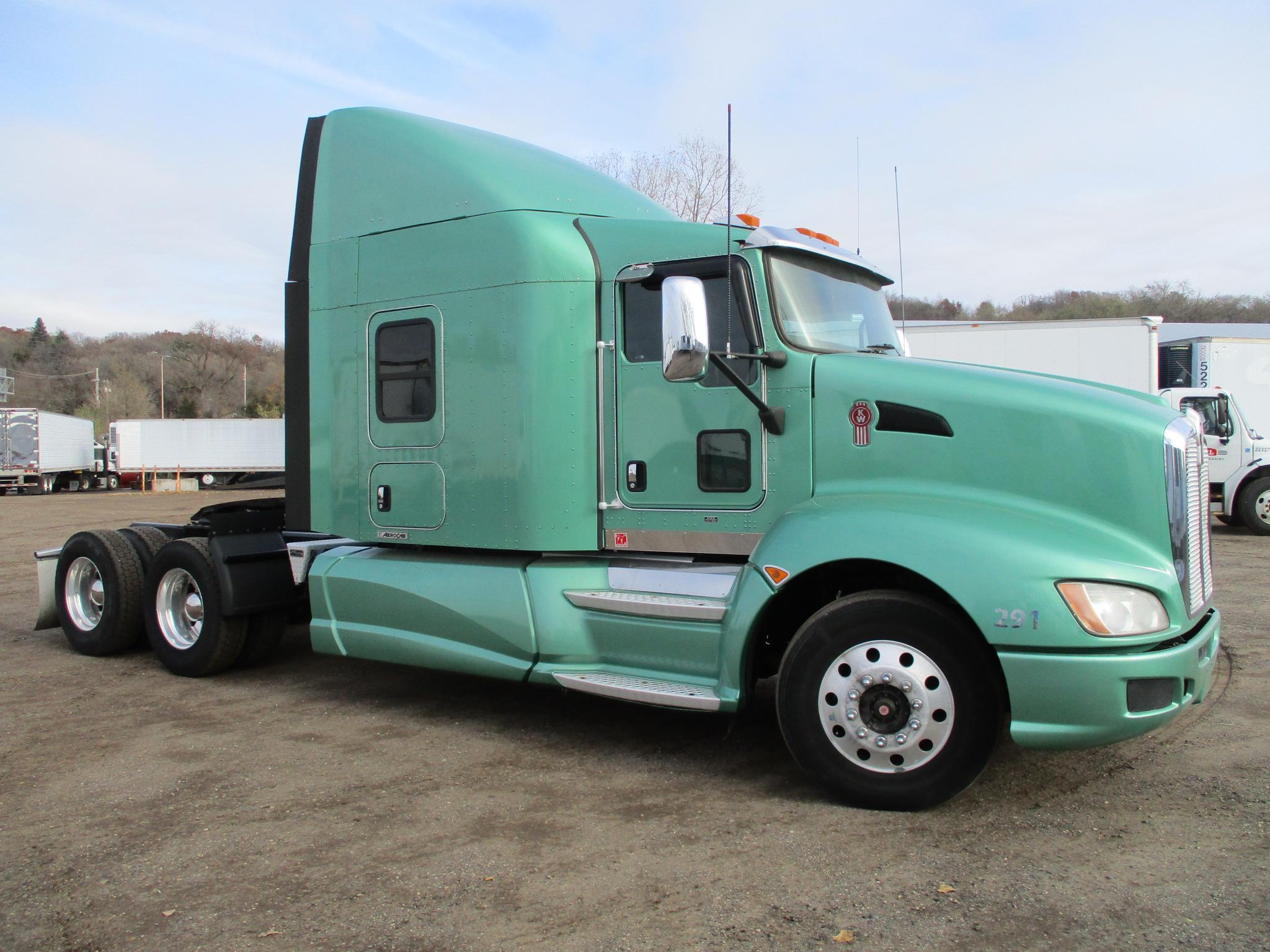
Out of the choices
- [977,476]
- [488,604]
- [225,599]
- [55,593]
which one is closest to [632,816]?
[488,604]

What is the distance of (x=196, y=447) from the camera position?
45.5 metres

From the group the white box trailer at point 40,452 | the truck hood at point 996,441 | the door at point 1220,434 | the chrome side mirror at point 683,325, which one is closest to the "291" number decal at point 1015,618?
the truck hood at point 996,441

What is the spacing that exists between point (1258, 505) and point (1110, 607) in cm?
1493

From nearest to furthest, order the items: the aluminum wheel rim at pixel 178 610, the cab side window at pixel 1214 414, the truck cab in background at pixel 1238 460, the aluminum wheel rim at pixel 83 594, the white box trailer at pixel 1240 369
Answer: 1. the aluminum wheel rim at pixel 178 610
2. the aluminum wheel rim at pixel 83 594
3. the cab side window at pixel 1214 414
4. the truck cab in background at pixel 1238 460
5. the white box trailer at pixel 1240 369

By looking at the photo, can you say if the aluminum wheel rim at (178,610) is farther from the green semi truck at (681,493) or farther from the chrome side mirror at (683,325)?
the chrome side mirror at (683,325)

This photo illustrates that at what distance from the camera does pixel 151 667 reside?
7.93 meters

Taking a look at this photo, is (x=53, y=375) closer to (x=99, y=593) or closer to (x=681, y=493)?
(x=99, y=593)

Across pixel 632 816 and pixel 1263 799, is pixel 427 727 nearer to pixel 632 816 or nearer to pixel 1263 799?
pixel 632 816

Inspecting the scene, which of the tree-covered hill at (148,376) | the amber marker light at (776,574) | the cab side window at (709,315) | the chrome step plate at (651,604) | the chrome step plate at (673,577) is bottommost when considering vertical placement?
the chrome step plate at (651,604)

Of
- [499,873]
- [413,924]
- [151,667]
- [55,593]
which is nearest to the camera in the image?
[413,924]

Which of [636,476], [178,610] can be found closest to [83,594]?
[178,610]

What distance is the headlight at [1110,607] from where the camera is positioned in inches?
161

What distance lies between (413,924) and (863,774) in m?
2.06

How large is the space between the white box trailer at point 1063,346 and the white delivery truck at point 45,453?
37750 mm
